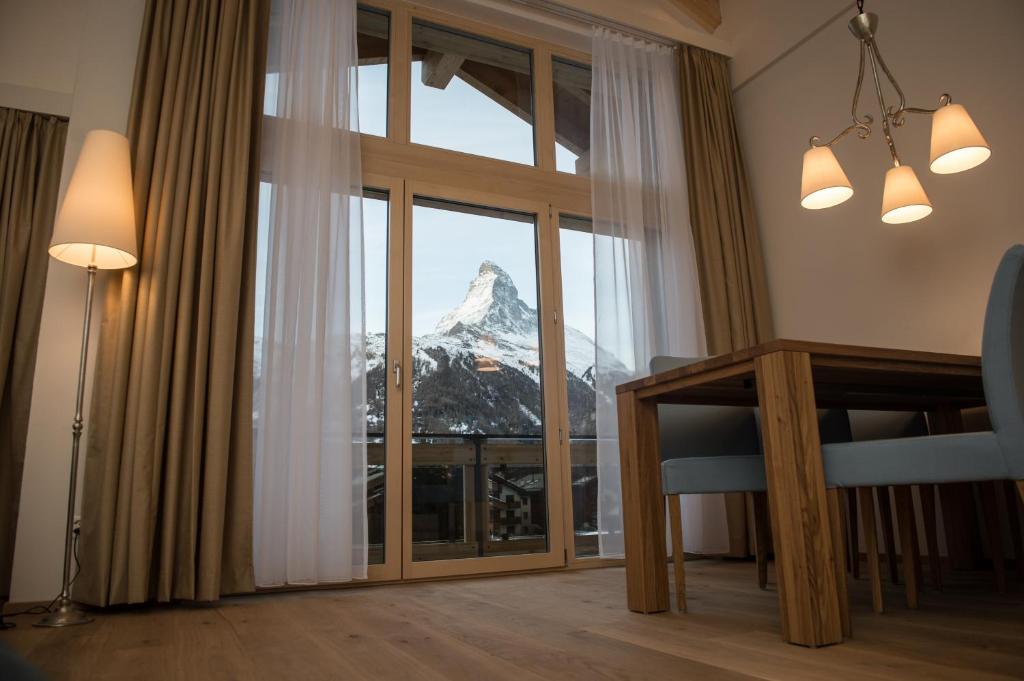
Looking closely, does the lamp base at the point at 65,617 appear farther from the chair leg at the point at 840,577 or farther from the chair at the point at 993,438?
the chair at the point at 993,438

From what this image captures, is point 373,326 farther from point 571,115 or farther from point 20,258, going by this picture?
point 20,258

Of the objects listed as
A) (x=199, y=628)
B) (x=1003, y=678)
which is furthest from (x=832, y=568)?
(x=199, y=628)

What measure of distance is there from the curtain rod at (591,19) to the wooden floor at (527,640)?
10.6ft

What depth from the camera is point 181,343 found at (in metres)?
2.72

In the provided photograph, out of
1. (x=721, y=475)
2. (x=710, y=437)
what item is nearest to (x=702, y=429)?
(x=710, y=437)

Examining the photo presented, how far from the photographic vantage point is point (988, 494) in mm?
2523

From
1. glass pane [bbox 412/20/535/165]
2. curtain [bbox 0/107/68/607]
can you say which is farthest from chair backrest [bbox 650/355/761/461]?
curtain [bbox 0/107/68/607]

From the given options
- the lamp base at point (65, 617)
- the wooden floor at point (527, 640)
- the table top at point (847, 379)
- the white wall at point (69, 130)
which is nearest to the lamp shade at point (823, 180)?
the table top at point (847, 379)

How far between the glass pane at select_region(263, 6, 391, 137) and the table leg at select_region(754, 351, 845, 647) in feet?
8.60

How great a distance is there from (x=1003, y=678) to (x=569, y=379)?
8.66 feet

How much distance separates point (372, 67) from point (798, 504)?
124 inches

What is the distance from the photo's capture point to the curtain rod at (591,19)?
404 centimetres

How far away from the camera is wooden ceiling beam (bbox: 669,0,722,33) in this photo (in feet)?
15.0

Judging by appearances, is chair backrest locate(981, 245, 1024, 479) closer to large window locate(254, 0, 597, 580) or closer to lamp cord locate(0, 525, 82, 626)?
large window locate(254, 0, 597, 580)
